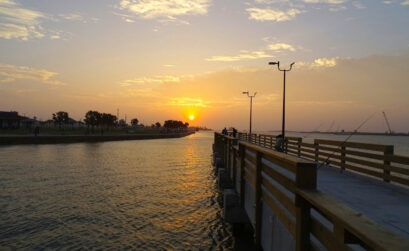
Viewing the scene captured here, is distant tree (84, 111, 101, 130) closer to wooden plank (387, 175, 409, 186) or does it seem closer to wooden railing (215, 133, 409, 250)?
wooden plank (387, 175, 409, 186)

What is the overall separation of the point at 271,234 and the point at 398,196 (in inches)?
152

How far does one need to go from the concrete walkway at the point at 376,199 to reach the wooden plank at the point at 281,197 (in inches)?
63.4

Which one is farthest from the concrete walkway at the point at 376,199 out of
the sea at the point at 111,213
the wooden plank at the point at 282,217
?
the sea at the point at 111,213

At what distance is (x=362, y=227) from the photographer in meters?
A: 2.14

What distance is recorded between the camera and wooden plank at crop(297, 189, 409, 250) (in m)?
1.86

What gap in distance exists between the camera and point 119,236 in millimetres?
9328

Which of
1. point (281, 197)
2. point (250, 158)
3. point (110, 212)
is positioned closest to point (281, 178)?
point (281, 197)

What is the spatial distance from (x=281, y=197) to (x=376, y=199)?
3.45 meters

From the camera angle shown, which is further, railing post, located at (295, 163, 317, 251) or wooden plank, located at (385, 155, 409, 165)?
wooden plank, located at (385, 155, 409, 165)

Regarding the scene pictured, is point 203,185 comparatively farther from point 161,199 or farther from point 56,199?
point 56,199

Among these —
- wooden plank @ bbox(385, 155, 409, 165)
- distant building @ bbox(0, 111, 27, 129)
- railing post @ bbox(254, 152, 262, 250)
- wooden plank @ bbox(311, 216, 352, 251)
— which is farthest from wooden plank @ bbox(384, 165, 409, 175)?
distant building @ bbox(0, 111, 27, 129)

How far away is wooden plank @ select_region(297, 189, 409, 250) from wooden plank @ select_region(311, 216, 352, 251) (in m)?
0.25

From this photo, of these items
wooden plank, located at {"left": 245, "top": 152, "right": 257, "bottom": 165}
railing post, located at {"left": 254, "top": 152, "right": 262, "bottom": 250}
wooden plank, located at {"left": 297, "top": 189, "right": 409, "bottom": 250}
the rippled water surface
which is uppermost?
wooden plank, located at {"left": 297, "top": 189, "right": 409, "bottom": 250}

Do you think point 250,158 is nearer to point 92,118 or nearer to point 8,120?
point 8,120
